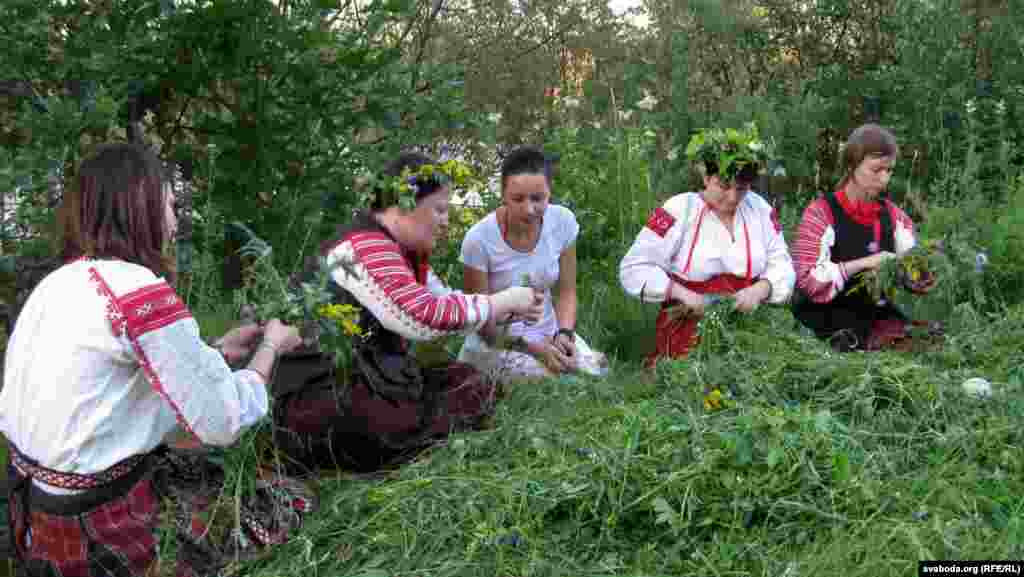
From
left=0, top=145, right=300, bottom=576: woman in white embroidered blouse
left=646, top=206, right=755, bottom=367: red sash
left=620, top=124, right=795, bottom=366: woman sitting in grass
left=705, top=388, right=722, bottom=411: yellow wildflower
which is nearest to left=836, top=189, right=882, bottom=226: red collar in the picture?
left=620, top=124, right=795, bottom=366: woman sitting in grass

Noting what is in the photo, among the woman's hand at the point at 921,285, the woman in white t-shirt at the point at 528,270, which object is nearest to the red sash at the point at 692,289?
the woman in white t-shirt at the point at 528,270

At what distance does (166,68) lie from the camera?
385cm

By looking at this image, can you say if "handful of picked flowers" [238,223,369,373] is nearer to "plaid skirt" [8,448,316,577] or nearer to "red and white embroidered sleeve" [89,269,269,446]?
"red and white embroidered sleeve" [89,269,269,446]

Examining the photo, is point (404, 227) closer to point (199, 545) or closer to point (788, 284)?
point (199, 545)

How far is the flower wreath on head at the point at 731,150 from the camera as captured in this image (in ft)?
13.7

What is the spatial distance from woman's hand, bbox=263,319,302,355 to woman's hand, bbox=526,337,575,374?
55.6 inches

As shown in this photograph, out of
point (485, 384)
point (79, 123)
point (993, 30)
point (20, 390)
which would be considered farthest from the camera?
point (993, 30)

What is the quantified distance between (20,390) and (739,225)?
9.18ft

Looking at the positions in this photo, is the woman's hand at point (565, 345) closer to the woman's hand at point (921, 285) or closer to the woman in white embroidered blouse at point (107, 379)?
the woman's hand at point (921, 285)

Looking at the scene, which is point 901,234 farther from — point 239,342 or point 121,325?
point 121,325

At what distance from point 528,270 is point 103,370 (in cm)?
222

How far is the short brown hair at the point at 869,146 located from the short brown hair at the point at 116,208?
3017 mm

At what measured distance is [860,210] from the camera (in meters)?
4.61

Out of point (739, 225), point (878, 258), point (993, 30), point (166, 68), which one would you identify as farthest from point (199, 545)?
point (993, 30)
